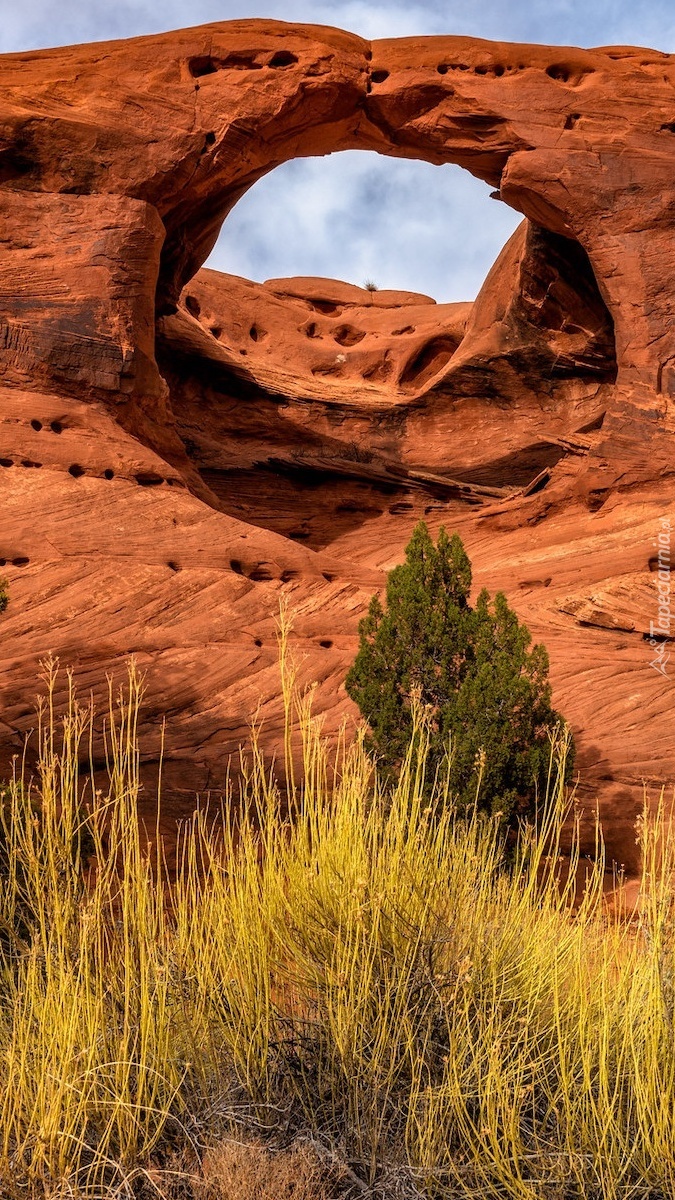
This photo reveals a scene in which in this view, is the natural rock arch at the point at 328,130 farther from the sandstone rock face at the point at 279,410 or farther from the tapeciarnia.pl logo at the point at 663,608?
the tapeciarnia.pl logo at the point at 663,608

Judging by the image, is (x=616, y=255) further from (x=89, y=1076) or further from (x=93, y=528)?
(x=89, y=1076)

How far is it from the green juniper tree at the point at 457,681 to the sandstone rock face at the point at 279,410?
1.39m

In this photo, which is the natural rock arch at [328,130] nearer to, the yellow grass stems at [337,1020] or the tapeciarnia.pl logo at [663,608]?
the tapeciarnia.pl logo at [663,608]

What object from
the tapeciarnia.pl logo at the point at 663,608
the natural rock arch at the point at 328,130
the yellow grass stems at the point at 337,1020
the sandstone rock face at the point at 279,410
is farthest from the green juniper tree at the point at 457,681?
the natural rock arch at the point at 328,130

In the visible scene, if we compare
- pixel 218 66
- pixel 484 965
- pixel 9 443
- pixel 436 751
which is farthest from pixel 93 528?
pixel 484 965

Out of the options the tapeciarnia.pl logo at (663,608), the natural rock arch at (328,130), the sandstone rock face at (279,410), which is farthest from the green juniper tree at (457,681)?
the natural rock arch at (328,130)

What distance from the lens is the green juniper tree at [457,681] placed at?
8328mm

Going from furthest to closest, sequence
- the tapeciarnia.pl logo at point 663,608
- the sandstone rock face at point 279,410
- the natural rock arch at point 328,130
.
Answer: the natural rock arch at point 328,130 < the tapeciarnia.pl logo at point 663,608 < the sandstone rock face at point 279,410

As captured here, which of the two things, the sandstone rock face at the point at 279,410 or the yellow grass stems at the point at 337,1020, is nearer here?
the yellow grass stems at the point at 337,1020

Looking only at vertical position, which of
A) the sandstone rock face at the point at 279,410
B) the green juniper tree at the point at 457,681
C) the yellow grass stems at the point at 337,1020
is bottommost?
the yellow grass stems at the point at 337,1020

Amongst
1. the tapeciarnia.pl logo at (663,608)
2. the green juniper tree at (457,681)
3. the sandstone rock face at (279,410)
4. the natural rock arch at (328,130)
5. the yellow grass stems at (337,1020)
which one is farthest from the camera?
the natural rock arch at (328,130)

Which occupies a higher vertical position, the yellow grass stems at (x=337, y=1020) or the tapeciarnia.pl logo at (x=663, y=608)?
the tapeciarnia.pl logo at (x=663, y=608)

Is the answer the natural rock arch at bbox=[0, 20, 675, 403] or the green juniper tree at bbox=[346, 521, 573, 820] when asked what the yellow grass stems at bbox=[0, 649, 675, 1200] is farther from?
the natural rock arch at bbox=[0, 20, 675, 403]

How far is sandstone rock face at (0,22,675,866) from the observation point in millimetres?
10742
